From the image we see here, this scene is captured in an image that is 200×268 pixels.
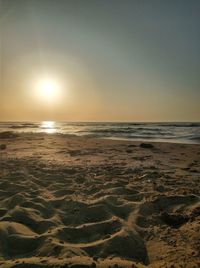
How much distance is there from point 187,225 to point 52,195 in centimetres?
265

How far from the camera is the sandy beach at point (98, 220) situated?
316cm

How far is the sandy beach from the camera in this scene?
3.16 m

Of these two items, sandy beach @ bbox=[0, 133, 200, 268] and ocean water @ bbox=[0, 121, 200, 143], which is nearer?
sandy beach @ bbox=[0, 133, 200, 268]

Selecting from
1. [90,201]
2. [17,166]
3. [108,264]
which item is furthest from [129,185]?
[17,166]

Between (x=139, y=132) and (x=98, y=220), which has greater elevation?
(x=98, y=220)

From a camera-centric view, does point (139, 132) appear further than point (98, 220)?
Yes

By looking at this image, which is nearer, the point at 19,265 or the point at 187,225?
the point at 19,265

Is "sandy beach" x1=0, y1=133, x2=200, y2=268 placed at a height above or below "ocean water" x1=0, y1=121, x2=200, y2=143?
above

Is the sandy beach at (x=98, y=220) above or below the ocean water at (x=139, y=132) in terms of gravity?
above

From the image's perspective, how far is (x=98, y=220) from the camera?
427 centimetres

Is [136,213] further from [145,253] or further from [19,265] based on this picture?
[19,265]

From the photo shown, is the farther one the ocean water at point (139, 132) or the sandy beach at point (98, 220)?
the ocean water at point (139, 132)

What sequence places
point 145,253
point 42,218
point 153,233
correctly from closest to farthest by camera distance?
point 145,253 → point 153,233 → point 42,218

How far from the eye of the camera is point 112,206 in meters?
4.81
